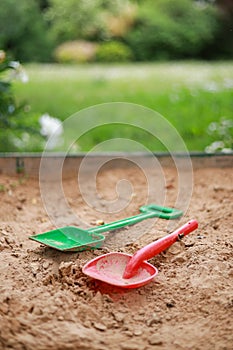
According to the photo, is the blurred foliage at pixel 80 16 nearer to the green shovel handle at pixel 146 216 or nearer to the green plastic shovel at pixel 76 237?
the green shovel handle at pixel 146 216

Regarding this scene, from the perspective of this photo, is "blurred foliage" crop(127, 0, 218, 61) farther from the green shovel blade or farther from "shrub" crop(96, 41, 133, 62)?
the green shovel blade

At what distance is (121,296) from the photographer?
1.62 meters

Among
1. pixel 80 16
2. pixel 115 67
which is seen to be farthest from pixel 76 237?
pixel 80 16

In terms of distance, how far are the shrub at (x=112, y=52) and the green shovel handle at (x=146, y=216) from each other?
7.46m

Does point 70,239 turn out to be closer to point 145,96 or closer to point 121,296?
point 121,296

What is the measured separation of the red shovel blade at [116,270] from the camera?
164 centimetres

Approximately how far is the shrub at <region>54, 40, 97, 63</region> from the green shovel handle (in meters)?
6.99

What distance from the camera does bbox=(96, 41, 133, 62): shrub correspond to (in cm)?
946

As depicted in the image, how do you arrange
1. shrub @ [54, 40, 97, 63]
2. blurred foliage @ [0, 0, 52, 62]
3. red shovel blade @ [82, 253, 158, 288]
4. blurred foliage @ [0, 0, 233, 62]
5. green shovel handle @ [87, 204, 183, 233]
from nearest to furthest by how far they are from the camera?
red shovel blade @ [82, 253, 158, 288]
green shovel handle @ [87, 204, 183, 233]
blurred foliage @ [0, 0, 52, 62]
blurred foliage @ [0, 0, 233, 62]
shrub @ [54, 40, 97, 63]

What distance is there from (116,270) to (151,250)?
0.48ft

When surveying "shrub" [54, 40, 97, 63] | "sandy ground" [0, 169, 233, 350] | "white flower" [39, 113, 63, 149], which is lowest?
"sandy ground" [0, 169, 233, 350]

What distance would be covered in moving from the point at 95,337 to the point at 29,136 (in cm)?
238

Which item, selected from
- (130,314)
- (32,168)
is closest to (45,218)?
(32,168)

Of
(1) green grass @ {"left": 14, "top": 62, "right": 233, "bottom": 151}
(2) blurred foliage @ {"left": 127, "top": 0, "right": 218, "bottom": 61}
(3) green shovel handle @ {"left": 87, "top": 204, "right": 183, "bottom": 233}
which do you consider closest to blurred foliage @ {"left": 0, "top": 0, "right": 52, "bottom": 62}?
(1) green grass @ {"left": 14, "top": 62, "right": 233, "bottom": 151}
